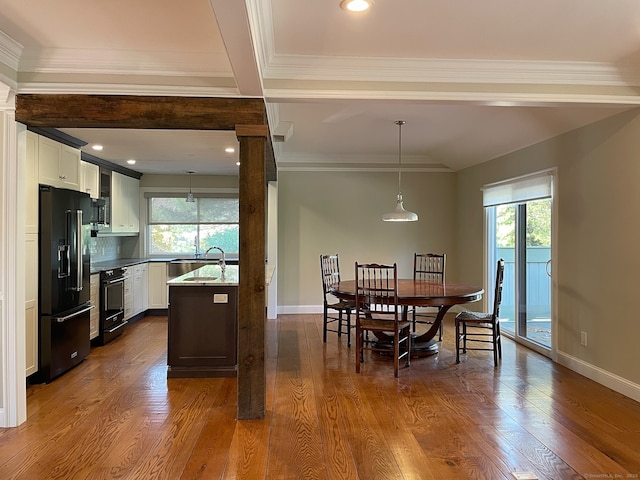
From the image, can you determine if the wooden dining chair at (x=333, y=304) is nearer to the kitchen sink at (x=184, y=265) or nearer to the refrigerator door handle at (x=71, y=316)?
the kitchen sink at (x=184, y=265)

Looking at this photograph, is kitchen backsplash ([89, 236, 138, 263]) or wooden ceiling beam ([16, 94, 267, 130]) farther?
kitchen backsplash ([89, 236, 138, 263])

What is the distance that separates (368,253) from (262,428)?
451 cm

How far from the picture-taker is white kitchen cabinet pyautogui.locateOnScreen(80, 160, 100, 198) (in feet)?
18.2

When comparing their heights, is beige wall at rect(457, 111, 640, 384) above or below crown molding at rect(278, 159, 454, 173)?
below

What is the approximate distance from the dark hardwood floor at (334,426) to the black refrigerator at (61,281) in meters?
0.22

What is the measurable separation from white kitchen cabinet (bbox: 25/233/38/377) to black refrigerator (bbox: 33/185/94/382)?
47 mm

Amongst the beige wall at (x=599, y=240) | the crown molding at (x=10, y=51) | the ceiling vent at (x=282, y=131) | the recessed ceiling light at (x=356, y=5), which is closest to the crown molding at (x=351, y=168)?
the ceiling vent at (x=282, y=131)

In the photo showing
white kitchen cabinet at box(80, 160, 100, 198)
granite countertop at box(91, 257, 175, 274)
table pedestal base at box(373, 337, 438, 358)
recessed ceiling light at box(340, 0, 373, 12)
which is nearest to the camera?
recessed ceiling light at box(340, 0, 373, 12)

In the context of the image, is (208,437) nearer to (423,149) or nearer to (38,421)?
(38,421)

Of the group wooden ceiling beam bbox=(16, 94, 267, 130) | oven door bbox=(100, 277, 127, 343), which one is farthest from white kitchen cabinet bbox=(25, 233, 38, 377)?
oven door bbox=(100, 277, 127, 343)

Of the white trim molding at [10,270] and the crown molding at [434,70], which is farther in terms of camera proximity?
the crown molding at [434,70]

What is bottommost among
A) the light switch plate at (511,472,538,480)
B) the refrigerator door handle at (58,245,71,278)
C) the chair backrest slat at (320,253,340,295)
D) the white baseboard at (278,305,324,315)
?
the light switch plate at (511,472,538,480)

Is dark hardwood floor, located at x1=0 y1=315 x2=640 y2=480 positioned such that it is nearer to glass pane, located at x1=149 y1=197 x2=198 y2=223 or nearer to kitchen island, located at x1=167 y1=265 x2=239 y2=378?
kitchen island, located at x1=167 y1=265 x2=239 y2=378

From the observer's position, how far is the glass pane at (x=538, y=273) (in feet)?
16.2
